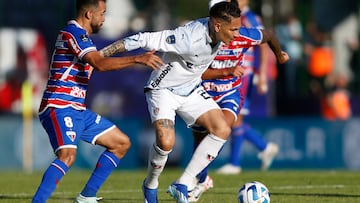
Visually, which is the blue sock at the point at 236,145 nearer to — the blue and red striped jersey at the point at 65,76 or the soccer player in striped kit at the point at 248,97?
the soccer player in striped kit at the point at 248,97

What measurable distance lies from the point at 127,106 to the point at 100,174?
458 inches

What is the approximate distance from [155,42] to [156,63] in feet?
1.96

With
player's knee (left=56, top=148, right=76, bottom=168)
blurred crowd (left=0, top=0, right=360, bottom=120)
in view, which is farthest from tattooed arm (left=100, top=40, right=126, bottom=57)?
blurred crowd (left=0, top=0, right=360, bottom=120)

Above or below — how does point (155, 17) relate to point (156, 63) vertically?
below

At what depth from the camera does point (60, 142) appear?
1120 cm

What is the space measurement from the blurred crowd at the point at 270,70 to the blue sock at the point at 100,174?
1078cm

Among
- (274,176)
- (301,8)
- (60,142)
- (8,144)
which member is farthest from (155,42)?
(301,8)

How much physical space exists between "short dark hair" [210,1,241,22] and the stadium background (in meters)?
10.3

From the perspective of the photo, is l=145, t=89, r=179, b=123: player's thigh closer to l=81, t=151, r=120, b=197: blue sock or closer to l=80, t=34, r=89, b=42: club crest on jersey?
l=81, t=151, r=120, b=197: blue sock

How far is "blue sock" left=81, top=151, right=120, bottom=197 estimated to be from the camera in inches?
463

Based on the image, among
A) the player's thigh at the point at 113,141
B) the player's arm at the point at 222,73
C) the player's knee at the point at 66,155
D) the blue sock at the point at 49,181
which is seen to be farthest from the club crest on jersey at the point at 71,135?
the player's arm at the point at 222,73

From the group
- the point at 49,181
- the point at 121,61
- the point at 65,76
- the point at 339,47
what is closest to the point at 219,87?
the point at 65,76

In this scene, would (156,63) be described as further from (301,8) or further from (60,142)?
(301,8)

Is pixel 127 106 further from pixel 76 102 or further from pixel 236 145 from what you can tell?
pixel 76 102
